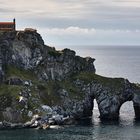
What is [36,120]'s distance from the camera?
185 metres

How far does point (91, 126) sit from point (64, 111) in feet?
53.1

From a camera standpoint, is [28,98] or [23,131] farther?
[28,98]

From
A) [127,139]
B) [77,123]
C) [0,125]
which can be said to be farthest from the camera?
[77,123]

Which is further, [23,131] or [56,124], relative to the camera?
[56,124]

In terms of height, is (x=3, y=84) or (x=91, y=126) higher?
(x=3, y=84)

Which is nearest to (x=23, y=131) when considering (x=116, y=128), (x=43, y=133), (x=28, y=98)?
(x=43, y=133)

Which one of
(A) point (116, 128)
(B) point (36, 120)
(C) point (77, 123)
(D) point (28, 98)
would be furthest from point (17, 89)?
(A) point (116, 128)

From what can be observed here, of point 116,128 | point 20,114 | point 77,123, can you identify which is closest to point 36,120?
point 20,114

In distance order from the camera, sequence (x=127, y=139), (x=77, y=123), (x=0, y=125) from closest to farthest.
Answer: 1. (x=127, y=139)
2. (x=0, y=125)
3. (x=77, y=123)

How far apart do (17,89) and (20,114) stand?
13.4m

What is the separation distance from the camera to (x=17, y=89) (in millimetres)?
195375

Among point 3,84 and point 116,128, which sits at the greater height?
point 3,84

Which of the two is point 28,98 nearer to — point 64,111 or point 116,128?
point 64,111

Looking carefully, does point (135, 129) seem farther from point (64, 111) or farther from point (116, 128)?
point (64, 111)
